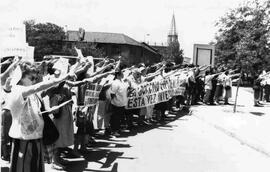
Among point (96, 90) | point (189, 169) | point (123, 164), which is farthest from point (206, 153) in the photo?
point (96, 90)

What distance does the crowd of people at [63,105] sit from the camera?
4832mm

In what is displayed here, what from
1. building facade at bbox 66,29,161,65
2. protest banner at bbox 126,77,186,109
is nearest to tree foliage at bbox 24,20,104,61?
building facade at bbox 66,29,161,65

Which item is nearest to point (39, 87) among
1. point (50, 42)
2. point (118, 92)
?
point (118, 92)

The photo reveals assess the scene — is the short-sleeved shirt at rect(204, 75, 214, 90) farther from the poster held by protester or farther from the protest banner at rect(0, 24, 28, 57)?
the protest banner at rect(0, 24, 28, 57)

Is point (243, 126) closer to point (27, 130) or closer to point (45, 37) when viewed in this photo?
point (27, 130)

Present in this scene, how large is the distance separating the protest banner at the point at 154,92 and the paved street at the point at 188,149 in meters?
0.81

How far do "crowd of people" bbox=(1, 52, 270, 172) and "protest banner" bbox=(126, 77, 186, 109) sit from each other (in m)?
0.18

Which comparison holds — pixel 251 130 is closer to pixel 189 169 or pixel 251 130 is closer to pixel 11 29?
pixel 189 169

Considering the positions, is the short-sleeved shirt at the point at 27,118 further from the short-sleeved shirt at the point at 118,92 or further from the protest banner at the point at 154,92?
the protest banner at the point at 154,92

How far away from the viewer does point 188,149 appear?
9.55 metres

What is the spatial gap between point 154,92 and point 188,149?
431cm

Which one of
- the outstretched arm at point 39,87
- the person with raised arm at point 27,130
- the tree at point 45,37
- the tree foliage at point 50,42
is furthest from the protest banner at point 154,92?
the tree at point 45,37

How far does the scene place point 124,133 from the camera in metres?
11.5

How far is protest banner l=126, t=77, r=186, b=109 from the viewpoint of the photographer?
12281 mm
